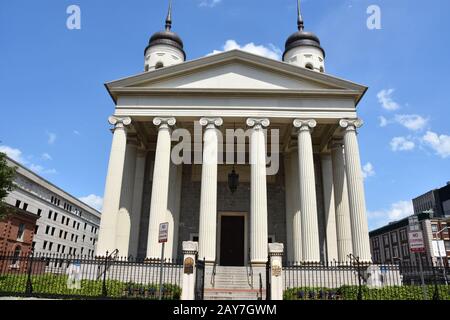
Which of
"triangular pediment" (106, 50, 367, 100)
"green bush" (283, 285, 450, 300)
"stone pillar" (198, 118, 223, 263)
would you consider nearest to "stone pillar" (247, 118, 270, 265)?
"stone pillar" (198, 118, 223, 263)

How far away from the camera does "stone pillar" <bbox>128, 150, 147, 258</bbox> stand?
2380 cm

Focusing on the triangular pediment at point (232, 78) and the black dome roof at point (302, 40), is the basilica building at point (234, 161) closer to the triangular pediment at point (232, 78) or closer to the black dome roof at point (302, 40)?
the triangular pediment at point (232, 78)

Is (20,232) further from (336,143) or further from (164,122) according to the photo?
(336,143)

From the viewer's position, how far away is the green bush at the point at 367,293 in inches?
583

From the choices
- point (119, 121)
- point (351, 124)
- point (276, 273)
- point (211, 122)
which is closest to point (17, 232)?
point (119, 121)

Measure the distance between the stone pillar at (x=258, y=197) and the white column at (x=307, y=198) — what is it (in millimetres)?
2172

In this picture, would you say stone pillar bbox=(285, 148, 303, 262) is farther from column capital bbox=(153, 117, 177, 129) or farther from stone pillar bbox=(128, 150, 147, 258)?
stone pillar bbox=(128, 150, 147, 258)

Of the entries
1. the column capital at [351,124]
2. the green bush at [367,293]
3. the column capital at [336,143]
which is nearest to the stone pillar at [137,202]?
the green bush at [367,293]

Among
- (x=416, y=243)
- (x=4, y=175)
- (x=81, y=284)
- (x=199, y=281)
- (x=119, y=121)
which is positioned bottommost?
(x=81, y=284)

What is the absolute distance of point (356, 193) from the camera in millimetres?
20016

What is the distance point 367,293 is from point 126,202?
15506 millimetres

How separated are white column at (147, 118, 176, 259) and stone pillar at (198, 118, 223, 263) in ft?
7.33

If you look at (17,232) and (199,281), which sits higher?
(17,232)
